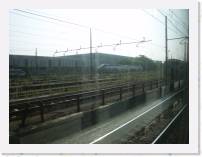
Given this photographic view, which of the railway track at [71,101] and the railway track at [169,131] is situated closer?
the railway track at [71,101]

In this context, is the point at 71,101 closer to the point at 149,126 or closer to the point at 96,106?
the point at 96,106

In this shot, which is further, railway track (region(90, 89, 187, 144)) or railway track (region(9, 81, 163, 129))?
railway track (region(90, 89, 187, 144))

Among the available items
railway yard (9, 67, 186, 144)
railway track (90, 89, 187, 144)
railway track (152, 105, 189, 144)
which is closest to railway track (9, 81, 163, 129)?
railway yard (9, 67, 186, 144)

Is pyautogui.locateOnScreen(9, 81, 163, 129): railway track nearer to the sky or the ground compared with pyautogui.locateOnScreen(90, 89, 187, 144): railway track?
nearer to the sky

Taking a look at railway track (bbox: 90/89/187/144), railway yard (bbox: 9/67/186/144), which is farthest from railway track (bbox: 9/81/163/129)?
railway track (bbox: 90/89/187/144)

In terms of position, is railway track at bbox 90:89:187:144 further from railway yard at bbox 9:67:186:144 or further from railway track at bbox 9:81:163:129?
railway track at bbox 9:81:163:129

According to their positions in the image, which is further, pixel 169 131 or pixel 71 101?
pixel 169 131

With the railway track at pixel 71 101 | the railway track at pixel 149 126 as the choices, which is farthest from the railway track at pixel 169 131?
the railway track at pixel 71 101

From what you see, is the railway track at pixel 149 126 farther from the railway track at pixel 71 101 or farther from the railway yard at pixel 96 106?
the railway track at pixel 71 101

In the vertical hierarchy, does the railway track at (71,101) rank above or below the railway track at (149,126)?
above

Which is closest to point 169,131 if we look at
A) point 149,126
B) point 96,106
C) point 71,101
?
point 149,126

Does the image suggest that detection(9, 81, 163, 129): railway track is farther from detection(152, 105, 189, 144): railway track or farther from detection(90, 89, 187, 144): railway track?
detection(152, 105, 189, 144): railway track

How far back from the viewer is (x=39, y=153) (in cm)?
202

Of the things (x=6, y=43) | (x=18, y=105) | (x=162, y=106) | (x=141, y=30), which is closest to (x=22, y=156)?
(x=18, y=105)
